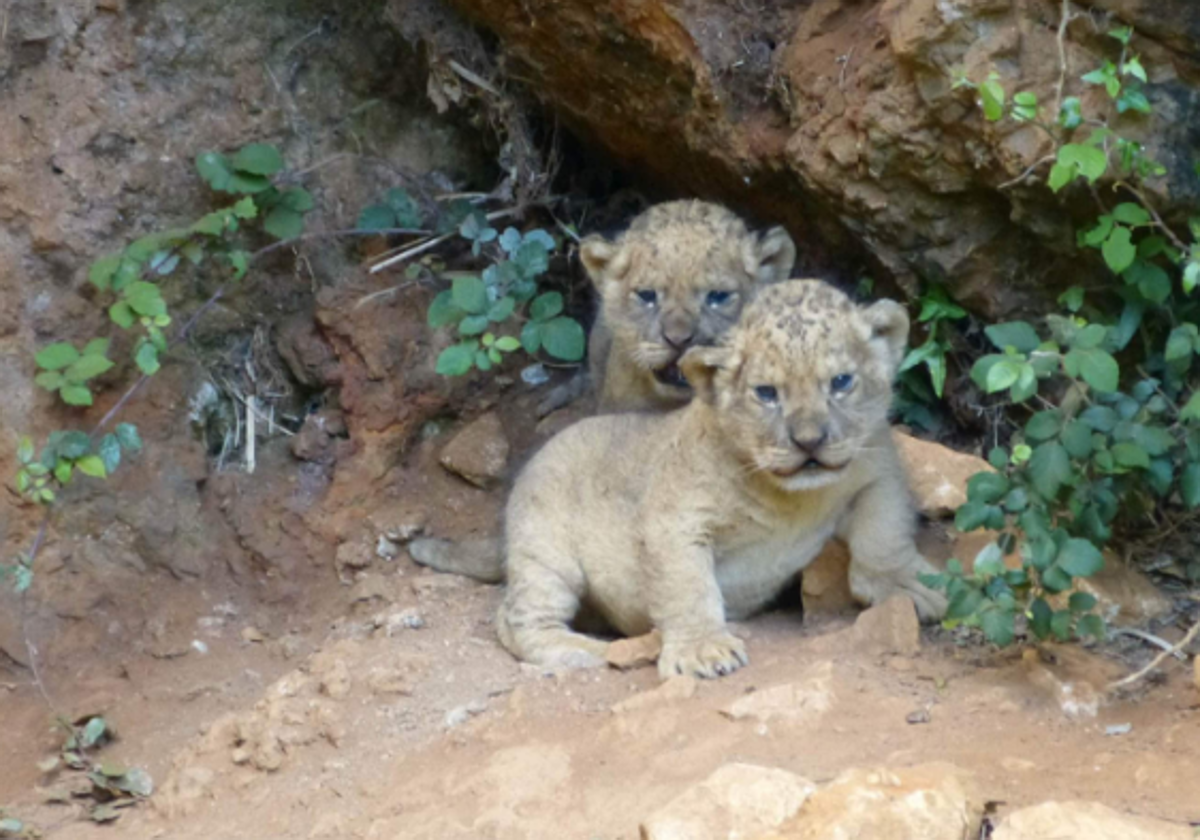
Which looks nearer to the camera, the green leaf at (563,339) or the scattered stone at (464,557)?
the green leaf at (563,339)

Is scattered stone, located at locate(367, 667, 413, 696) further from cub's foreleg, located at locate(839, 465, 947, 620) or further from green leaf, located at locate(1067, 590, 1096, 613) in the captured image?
green leaf, located at locate(1067, 590, 1096, 613)

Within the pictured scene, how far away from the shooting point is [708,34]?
708cm

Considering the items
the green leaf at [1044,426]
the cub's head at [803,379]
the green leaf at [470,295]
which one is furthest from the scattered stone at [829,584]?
the green leaf at [470,295]

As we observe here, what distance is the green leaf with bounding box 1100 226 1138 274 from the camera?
6051 mm

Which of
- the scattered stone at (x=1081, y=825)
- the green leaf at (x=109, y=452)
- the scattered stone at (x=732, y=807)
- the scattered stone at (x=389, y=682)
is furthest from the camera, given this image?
the green leaf at (x=109, y=452)

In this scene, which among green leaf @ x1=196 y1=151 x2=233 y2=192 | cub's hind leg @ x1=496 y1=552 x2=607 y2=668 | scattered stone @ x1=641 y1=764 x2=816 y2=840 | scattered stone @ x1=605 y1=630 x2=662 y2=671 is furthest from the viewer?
green leaf @ x1=196 y1=151 x2=233 y2=192

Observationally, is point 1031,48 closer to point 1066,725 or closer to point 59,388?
point 1066,725

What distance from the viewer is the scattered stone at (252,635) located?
7750mm

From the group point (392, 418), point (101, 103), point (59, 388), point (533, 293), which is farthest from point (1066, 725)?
point (101, 103)

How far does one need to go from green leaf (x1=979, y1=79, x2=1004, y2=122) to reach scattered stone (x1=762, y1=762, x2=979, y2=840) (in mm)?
2293

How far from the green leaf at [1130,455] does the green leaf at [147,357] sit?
4.08 metres

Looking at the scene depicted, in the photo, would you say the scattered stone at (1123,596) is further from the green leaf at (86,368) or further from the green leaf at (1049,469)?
the green leaf at (86,368)

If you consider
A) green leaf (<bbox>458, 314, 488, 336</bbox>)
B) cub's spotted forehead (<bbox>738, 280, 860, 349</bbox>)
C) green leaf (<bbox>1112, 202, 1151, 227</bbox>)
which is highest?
green leaf (<bbox>1112, 202, 1151, 227</bbox>)

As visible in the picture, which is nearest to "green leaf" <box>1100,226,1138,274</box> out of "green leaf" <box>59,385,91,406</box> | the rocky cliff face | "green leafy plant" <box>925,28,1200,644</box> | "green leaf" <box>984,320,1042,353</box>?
"green leafy plant" <box>925,28,1200,644</box>
